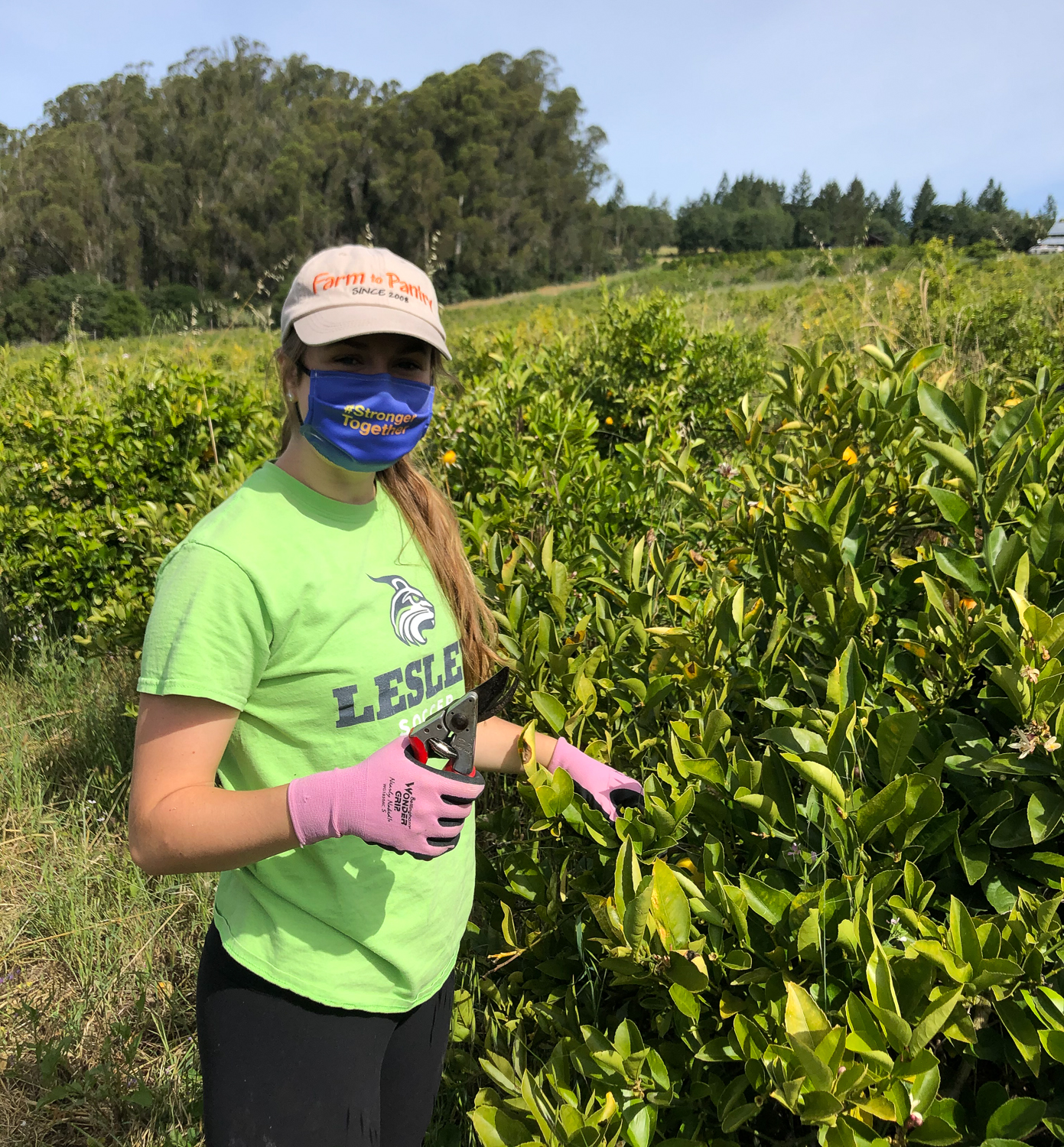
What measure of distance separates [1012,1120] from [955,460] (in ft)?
2.79

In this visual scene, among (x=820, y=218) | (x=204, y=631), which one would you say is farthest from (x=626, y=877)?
(x=820, y=218)

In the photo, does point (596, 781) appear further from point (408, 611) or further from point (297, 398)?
point (297, 398)

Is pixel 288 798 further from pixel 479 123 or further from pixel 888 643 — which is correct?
pixel 479 123

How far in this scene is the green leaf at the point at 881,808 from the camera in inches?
36.1

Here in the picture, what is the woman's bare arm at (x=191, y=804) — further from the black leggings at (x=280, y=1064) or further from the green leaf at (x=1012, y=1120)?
the green leaf at (x=1012, y=1120)

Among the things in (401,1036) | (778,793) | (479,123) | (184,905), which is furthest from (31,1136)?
(479,123)

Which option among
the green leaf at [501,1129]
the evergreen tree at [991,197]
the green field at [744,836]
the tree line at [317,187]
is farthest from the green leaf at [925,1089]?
the tree line at [317,187]

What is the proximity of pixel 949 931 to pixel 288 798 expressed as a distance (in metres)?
0.80

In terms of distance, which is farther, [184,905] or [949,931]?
[184,905]

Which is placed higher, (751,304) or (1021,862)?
(751,304)

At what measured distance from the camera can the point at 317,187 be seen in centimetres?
5553

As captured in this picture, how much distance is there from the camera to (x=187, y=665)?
1.03 m

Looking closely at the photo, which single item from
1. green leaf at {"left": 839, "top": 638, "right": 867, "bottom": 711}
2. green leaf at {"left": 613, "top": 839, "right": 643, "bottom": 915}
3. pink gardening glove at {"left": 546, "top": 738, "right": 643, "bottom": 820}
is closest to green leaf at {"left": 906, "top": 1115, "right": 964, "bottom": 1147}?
green leaf at {"left": 613, "top": 839, "right": 643, "bottom": 915}

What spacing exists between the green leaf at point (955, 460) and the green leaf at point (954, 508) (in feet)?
0.11
